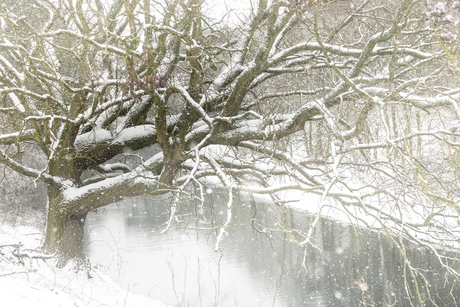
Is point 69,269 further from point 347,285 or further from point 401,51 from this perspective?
point 401,51

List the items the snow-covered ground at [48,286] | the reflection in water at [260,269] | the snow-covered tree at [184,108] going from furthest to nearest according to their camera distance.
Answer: the reflection in water at [260,269] → the snow-covered tree at [184,108] → the snow-covered ground at [48,286]

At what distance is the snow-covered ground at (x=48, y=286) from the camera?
12.8ft

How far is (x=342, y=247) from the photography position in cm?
1225

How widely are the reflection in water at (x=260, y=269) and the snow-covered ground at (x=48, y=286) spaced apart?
1456 mm

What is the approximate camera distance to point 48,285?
19.7 ft

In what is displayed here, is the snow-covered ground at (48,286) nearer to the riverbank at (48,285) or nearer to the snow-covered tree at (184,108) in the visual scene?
the riverbank at (48,285)

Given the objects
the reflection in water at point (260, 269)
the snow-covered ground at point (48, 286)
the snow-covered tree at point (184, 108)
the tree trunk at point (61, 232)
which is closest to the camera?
the snow-covered ground at point (48, 286)

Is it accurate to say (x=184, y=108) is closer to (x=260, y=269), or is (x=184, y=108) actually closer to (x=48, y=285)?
(x=48, y=285)

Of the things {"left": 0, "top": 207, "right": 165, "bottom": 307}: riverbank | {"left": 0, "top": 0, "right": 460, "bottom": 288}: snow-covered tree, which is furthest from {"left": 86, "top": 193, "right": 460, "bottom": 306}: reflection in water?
{"left": 0, "top": 207, "right": 165, "bottom": 307}: riverbank

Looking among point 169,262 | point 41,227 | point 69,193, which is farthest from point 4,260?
point 41,227

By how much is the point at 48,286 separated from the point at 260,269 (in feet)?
19.4

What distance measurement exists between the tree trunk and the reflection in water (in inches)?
62.3

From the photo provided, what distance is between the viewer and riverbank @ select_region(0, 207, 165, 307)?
393 centimetres

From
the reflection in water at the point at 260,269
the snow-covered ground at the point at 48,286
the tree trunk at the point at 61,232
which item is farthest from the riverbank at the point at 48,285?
the reflection in water at the point at 260,269
